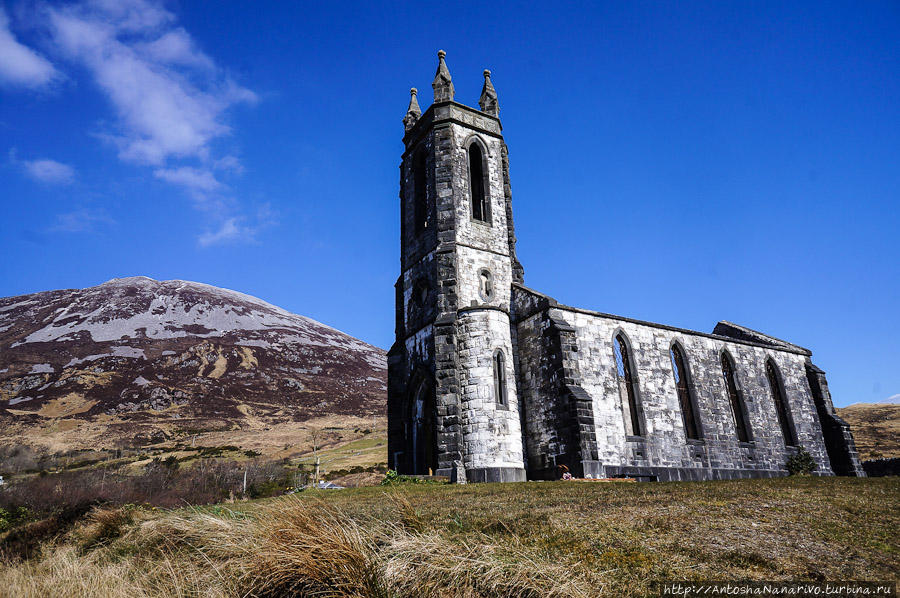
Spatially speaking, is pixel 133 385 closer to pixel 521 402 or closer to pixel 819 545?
pixel 521 402

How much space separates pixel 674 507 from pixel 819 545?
2096 millimetres

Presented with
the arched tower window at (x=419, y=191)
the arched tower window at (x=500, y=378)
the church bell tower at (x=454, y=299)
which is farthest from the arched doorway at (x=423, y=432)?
the arched tower window at (x=419, y=191)

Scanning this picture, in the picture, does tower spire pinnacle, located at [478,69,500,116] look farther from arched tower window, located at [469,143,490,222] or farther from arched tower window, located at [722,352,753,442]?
arched tower window, located at [722,352,753,442]

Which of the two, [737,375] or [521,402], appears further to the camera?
[737,375]

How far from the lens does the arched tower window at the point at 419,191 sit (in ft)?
75.5

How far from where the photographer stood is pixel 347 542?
4438 mm

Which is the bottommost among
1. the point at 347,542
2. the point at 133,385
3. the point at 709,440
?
the point at 347,542

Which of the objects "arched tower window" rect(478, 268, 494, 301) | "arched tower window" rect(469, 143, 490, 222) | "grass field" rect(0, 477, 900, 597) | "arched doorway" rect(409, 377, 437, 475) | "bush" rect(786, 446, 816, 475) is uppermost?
"arched tower window" rect(469, 143, 490, 222)

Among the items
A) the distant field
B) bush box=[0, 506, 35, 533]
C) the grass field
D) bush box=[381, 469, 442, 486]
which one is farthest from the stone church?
the distant field

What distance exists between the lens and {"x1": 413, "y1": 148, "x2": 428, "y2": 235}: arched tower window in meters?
23.0

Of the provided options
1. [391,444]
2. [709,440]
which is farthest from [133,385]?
[709,440]

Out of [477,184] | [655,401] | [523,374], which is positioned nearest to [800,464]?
[655,401]

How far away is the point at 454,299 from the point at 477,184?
20.5 ft

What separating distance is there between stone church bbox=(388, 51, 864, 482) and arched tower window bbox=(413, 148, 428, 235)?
7 cm
